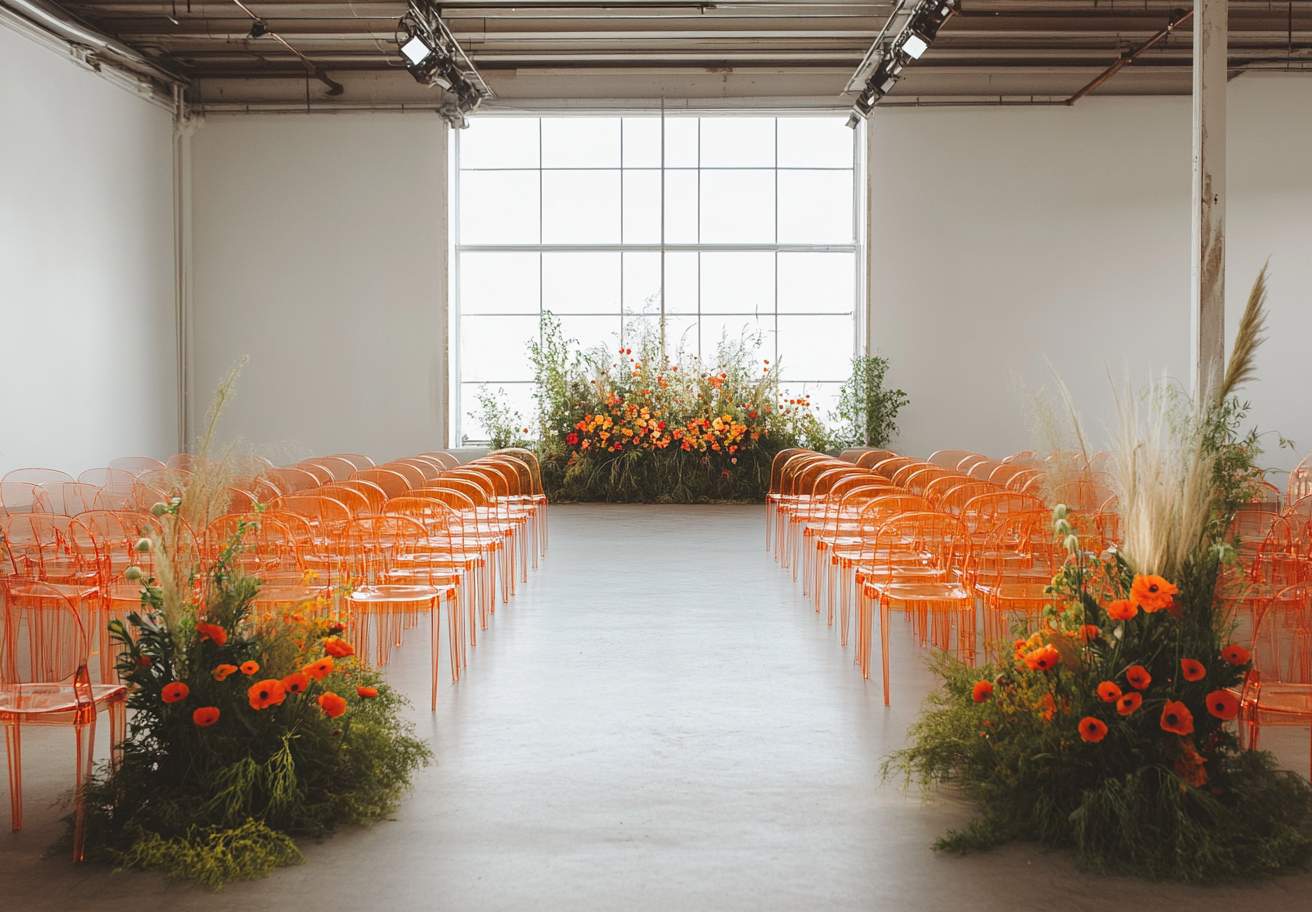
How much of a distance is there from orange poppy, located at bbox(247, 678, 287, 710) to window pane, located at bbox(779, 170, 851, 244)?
37.8ft

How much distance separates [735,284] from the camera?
13695 millimetres

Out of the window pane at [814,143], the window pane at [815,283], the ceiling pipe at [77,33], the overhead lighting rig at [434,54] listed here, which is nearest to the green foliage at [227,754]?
the overhead lighting rig at [434,54]

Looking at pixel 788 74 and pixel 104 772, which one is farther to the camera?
pixel 788 74

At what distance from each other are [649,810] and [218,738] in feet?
4.24

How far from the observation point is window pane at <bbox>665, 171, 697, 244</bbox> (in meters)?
13.7

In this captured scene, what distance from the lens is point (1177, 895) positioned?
2672 mm

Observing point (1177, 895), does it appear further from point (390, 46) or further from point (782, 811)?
point (390, 46)

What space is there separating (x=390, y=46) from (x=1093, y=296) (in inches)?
358

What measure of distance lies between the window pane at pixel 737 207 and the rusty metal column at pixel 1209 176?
742cm

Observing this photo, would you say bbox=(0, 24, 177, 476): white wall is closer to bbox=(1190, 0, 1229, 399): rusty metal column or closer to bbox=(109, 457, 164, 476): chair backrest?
bbox=(109, 457, 164, 476): chair backrest

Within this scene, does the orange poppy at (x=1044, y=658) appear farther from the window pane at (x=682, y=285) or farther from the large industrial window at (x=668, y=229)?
the window pane at (x=682, y=285)

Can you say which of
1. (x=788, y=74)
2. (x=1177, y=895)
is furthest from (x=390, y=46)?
(x=1177, y=895)

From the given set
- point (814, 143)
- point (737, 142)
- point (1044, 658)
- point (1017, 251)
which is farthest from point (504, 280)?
point (1044, 658)

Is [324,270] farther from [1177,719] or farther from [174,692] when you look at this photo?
[1177,719]
